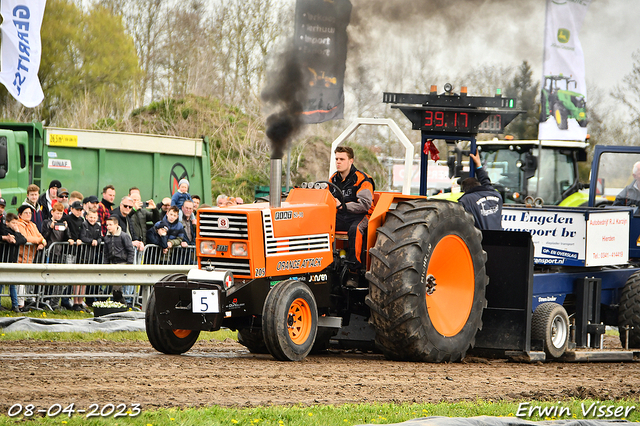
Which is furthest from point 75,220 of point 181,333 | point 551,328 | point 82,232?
point 551,328

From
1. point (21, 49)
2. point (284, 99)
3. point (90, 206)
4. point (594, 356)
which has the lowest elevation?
point (594, 356)

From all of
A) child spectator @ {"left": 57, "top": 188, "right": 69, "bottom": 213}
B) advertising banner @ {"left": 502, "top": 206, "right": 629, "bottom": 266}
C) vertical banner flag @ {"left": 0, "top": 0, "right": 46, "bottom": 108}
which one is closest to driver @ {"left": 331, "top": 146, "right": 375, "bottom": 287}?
advertising banner @ {"left": 502, "top": 206, "right": 629, "bottom": 266}

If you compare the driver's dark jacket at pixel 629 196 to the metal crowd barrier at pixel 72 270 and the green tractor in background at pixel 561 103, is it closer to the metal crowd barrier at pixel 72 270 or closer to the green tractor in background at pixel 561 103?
the metal crowd barrier at pixel 72 270

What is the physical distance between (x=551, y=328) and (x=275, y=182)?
3.59m

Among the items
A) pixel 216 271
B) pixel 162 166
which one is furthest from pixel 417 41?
pixel 162 166

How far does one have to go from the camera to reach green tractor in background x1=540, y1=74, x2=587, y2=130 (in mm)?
19062

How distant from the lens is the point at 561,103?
1948cm

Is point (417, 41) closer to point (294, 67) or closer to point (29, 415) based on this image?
point (294, 67)

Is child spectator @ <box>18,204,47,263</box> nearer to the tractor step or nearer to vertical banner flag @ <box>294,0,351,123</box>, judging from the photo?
vertical banner flag @ <box>294,0,351,123</box>

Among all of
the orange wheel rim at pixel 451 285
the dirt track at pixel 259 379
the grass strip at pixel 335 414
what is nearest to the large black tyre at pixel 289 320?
the dirt track at pixel 259 379

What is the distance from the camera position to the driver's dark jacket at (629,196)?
1190cm

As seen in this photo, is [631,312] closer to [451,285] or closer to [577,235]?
[577,235]

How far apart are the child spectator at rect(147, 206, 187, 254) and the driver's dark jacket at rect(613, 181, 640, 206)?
22.9 ft

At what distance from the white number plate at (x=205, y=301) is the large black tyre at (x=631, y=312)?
18.5ft
